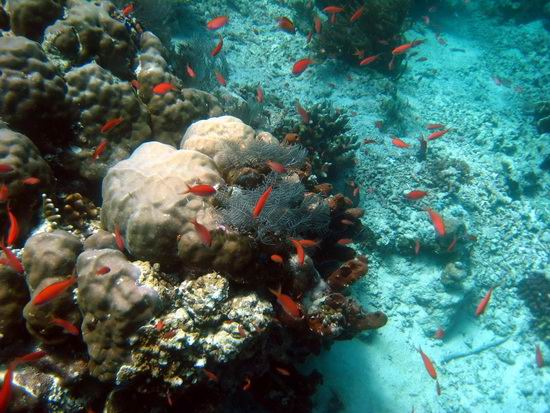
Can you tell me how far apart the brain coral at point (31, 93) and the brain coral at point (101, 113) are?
A: 9.3 inches

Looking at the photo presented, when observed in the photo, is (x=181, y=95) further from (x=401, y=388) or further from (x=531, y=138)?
(x=531, y=138)

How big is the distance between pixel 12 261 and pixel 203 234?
2011mm

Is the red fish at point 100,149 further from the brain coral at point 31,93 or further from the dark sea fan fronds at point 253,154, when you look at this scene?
the dark sea fan fronds at point 253,154

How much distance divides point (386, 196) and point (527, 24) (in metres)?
13.6

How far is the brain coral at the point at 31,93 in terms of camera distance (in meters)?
4.32

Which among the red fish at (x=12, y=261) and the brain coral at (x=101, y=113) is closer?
the red fish at (x=12, y=261)

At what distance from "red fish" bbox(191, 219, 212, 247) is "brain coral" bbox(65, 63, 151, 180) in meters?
2.34

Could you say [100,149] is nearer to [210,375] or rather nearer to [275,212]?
[275,212]

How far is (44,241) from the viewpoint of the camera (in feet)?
12.3

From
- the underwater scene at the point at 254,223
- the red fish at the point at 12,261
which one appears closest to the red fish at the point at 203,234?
the underwater scene at the point at 254,223

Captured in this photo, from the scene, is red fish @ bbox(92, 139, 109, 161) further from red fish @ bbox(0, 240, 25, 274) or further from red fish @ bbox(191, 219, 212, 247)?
red fish @ bbox(191, 219, 212, 247)

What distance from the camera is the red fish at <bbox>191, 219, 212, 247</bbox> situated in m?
3.44

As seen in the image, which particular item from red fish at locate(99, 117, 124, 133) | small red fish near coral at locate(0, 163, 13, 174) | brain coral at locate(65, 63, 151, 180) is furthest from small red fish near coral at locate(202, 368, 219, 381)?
red fish at locate(99, 117, 124, 133)

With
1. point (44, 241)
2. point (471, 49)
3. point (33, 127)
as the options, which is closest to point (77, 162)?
point (33, 127)
